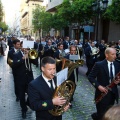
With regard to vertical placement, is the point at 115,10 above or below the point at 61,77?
above

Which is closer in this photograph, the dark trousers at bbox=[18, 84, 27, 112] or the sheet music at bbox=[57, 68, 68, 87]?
the sheet music at bbox=[57, 68, 68, 87]

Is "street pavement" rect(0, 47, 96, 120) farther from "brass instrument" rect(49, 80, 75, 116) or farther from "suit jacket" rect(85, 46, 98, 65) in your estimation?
"brass instrument" rect(49, 80, 75, 116)

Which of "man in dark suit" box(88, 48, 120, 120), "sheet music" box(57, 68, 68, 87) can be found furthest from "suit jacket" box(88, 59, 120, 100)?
"sheet music" box(57, 68, 68, 87)

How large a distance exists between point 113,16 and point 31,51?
1202 centimetres

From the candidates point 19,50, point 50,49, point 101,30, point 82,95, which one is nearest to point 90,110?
point 82,95

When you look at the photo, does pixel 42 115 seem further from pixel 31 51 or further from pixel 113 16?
pixel 113 16

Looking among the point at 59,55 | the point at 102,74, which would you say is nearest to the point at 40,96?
A: the point at 102,74

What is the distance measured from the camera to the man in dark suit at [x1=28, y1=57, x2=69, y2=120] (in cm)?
338

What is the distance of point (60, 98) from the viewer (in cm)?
336

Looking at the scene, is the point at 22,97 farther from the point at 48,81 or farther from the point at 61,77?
the point at 61,77

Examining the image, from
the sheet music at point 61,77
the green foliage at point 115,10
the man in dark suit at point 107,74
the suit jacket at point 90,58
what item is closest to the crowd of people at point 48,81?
the man in dark suit at point 107,74

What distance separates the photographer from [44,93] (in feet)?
11.6

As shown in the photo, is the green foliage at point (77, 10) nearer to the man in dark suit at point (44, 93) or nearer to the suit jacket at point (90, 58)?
the suit jacket at point (90, 58)

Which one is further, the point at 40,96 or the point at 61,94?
the point at 40,96
